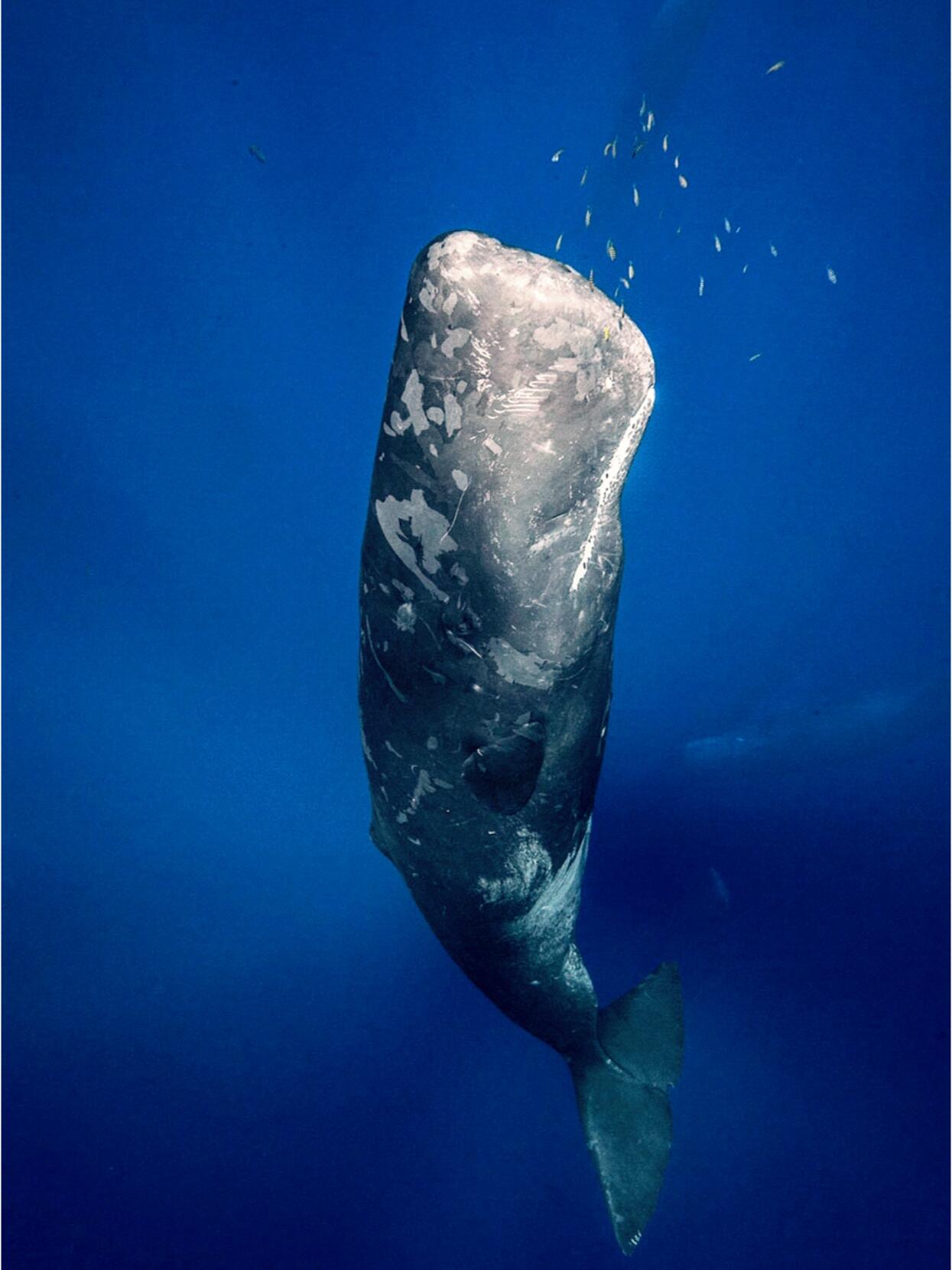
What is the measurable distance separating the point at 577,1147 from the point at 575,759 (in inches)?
291

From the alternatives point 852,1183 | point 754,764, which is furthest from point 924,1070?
point 754,764

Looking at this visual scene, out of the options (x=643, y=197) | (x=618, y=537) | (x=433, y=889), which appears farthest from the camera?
(x=643, y=197)

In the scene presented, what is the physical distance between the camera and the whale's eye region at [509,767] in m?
2.64

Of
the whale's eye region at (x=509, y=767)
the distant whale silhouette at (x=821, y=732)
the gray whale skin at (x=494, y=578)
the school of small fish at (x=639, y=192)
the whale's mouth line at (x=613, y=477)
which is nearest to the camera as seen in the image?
the gray whale skin at (x=494, y=578)

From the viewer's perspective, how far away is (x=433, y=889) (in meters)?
3.41

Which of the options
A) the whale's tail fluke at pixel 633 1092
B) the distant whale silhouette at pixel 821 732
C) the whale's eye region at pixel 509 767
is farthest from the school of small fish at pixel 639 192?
the whale's tail fluke at pixel 633 1092

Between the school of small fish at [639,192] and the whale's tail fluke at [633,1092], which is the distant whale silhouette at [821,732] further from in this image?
the school of small fish at [639,192]

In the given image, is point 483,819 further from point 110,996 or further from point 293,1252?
point 293,1252

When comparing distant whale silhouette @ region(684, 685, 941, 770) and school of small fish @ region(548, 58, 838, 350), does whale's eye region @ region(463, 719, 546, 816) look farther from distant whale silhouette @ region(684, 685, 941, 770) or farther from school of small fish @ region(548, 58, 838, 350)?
distant whale silhouette @ region(684, 685, 941, 770)

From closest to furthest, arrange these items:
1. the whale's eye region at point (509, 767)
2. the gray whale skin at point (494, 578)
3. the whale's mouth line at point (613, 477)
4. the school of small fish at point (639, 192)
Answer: the gray whale skin at point (494, 578) → the whale's mouth line at point (613, 477) → the whale's eye region at point (509, 767) → the school of small fish at point (639, 192)

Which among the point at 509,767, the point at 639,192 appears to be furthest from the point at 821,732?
the point at 509,767

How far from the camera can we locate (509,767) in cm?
271

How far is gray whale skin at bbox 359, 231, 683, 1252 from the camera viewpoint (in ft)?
6.49

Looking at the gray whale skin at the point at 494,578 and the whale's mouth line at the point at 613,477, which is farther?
the whale's mouth line at the point at 613,477
